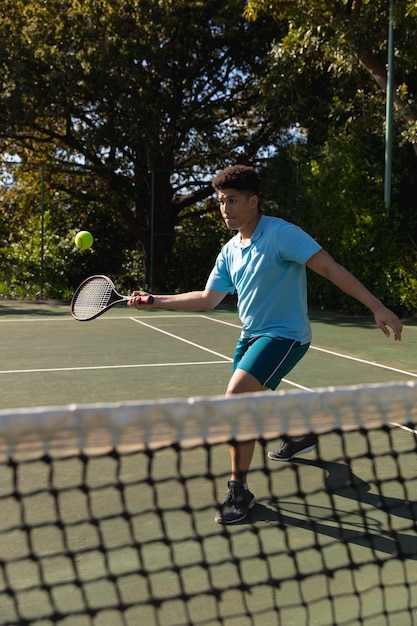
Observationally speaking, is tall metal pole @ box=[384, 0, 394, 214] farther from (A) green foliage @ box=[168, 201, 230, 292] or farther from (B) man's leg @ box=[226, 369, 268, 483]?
(B) man's leg @ box=[226, 369, 268, 483]

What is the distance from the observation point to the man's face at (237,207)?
391 centimetres

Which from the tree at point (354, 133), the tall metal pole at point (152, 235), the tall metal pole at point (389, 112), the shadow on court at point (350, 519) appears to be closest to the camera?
the shadow on court at point (350, 519)

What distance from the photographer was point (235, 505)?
12.1ft

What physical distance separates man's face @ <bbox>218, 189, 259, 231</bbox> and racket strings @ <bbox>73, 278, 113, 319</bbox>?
101 centimetres

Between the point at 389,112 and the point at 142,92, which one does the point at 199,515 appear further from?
the point at 142,92

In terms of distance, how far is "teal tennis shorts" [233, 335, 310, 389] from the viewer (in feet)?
12.8

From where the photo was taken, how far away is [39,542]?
3.43m

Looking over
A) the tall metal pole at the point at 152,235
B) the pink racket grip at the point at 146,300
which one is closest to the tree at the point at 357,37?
the tall metal pole at the point at 152,235

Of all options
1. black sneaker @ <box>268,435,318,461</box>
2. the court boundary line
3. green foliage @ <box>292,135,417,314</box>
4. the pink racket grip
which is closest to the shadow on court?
black sneaker @ <box>268,435,318,461</box>

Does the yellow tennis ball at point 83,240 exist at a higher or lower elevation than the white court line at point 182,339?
higher

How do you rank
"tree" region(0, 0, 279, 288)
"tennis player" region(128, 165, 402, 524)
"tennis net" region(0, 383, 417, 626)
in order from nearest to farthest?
1. "tennis net" region(0, 383, 417, 626)
2. "tennis player" region(128, 165, 402, 524)
3. "tree" region(0, 0, 279, 288)

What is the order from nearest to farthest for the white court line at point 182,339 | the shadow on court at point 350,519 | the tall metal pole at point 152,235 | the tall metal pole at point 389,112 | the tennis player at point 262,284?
the shadow on court at point 350,519 → the tennis player at point 262,284 → the white court line at point 182,339 → the tall metal pole at point 389,112 → the tall metal pole at point 152,235

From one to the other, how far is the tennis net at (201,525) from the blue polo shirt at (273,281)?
0.89m

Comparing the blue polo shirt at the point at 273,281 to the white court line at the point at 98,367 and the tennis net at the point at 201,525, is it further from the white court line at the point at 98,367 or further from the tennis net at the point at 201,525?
the white court line at the point at 98,367
